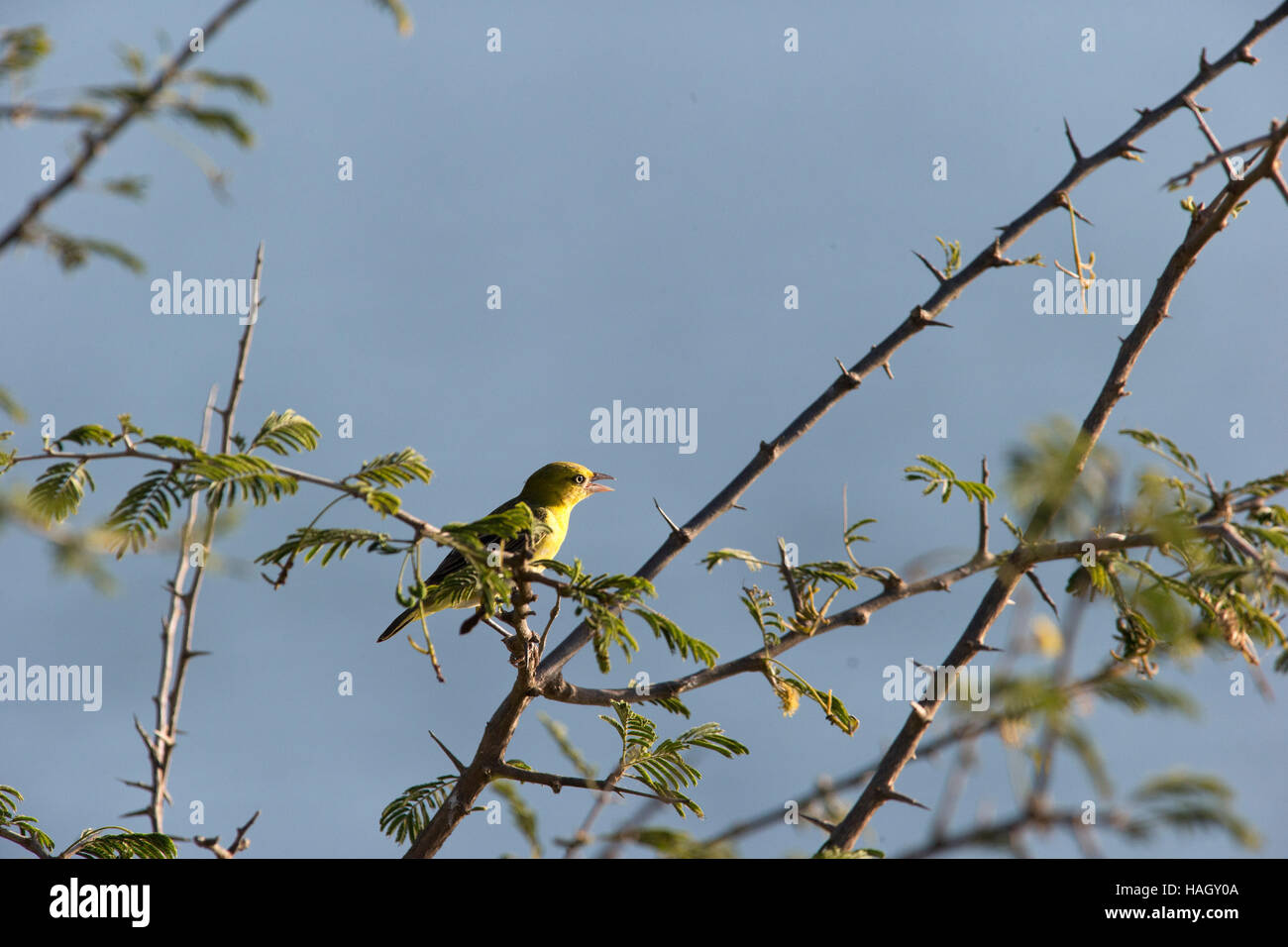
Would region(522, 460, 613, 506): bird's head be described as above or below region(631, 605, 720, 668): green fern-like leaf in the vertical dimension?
above

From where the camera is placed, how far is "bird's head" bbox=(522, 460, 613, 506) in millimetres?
8773

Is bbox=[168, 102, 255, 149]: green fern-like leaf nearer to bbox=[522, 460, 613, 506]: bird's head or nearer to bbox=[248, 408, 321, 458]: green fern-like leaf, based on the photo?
bbox=[248, 408, 321, 458]: green fern-like leaf

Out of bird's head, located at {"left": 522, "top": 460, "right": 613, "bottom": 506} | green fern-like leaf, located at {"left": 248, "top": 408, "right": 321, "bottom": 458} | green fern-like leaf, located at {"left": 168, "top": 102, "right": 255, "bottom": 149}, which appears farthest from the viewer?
bird's head, located at {"left": 522, "top": 460, "right": 613, "bottom": 506}

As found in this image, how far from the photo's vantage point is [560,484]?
8.79m

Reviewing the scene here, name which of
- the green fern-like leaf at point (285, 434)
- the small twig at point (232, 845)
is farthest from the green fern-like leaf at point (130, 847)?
the green fern-like leaf at point (285, 434)

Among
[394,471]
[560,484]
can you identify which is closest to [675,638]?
[394,471]

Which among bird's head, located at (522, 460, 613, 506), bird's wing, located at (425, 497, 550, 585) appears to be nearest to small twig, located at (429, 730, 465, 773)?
bird's wing, located at (425, 497, 550, 585)

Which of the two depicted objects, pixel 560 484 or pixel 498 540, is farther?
pixel 560 484

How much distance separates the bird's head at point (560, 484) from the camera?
345 inches

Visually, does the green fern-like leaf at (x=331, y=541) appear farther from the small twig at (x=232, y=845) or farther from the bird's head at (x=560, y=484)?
the bird's head at (x=560, y=484)

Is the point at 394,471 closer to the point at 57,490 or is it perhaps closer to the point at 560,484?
the point at 57,490
